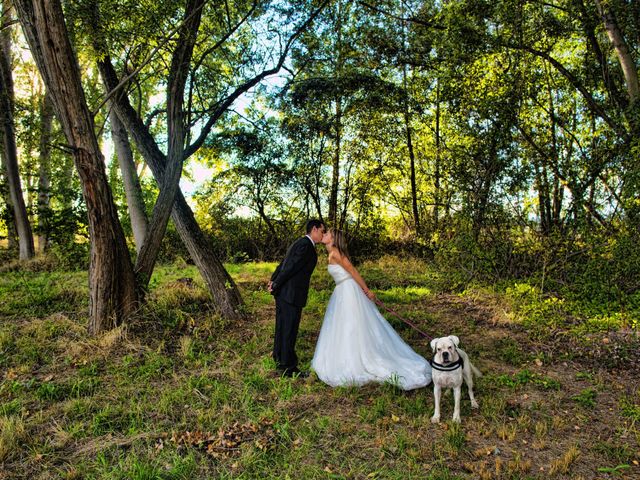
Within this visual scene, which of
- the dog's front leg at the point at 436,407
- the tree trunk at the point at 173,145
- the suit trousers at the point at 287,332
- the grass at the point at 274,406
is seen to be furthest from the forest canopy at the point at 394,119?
the dog's front leg at the point at 436,407

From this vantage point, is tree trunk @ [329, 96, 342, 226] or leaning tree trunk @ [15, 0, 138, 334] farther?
tree trunk @ [329, 96, 342, 226]

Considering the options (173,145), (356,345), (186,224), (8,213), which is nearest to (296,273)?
(356,345)

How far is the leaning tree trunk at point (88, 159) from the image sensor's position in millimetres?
5598

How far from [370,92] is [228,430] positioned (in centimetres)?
1060

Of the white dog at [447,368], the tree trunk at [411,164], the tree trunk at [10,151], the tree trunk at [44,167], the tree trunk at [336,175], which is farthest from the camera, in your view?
the tree trunk at [44,167]

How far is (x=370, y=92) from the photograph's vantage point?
12156mm

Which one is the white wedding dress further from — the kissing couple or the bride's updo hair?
the bride's updo hair

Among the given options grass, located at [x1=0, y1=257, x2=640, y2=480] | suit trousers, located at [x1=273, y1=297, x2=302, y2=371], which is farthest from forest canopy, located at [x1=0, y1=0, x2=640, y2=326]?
suit trousers, located at [x1=273, y1=297, x2=302, y2=371]

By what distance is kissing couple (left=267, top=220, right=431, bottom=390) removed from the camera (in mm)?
4879

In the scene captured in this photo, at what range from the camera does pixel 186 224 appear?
7.73 meters

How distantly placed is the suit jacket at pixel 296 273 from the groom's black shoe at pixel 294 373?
838 millimetres

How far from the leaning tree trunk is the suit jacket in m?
2.75

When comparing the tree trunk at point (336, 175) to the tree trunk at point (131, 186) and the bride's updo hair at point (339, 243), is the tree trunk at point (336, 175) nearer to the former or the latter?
the tree trunk at point (131, 186)

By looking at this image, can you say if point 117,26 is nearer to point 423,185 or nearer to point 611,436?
point 611,436
